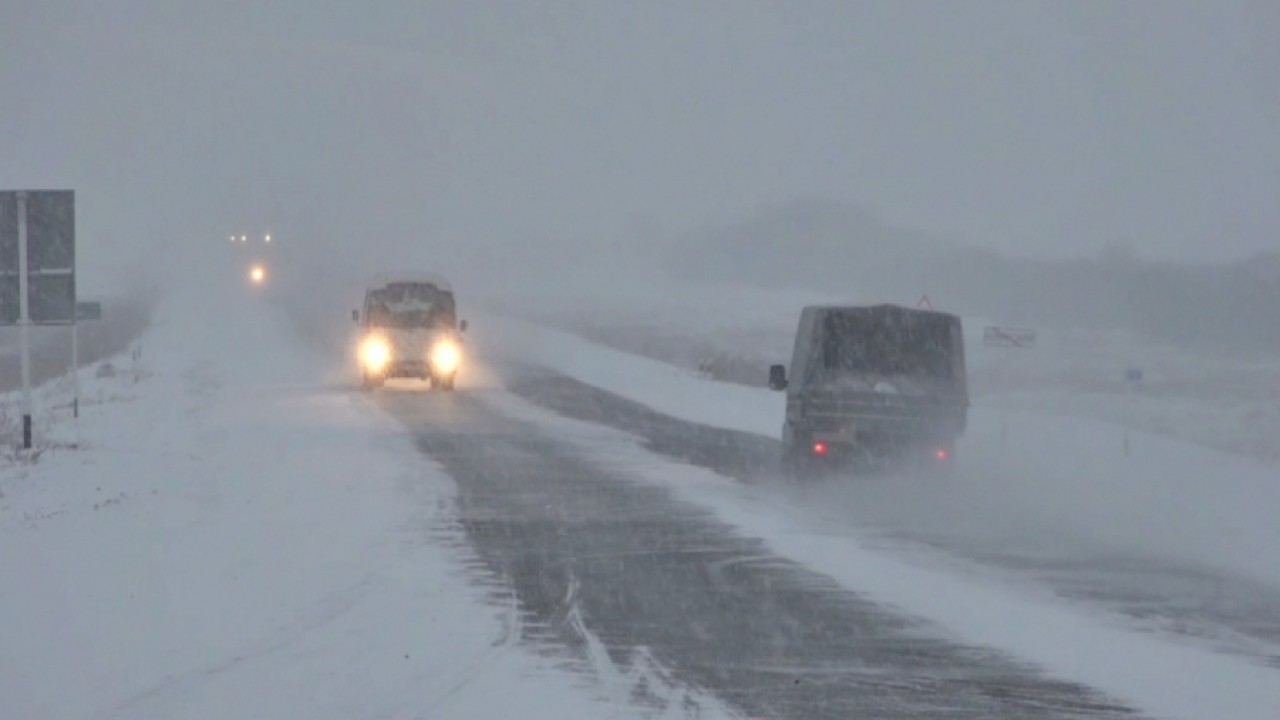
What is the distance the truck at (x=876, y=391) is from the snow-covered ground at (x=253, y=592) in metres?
4.81

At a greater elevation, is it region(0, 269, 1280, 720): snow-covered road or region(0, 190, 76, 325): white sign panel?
region(0, 190, 76, 325): white sign panel

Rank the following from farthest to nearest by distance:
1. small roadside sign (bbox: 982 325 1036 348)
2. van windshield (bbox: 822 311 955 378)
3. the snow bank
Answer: small roadside sign (bbox: 982 325 1036 348) → van windshield (bbox: 822 311 955 378) → the snow bank

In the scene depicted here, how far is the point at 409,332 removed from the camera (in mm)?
37438

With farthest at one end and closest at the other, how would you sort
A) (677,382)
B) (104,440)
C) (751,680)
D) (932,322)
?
(677,382) → (104,440) → (932,322) → (751,680)

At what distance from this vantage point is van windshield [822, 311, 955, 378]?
2088 cm

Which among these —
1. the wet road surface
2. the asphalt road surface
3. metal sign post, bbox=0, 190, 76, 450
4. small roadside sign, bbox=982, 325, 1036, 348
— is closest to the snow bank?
the asphalt road surface

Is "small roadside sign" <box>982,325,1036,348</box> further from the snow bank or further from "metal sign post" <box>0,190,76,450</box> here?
"metal sign post" <box>0,190,76,450</box>

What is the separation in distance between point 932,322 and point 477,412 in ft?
44.2

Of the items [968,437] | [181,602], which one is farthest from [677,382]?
[181,602]

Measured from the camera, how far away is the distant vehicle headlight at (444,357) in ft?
123

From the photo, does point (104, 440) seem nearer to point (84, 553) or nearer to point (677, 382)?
point (84, 553)

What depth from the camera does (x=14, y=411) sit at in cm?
3309

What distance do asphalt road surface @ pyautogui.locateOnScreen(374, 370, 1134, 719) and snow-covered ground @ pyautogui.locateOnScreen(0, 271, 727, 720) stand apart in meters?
0.48

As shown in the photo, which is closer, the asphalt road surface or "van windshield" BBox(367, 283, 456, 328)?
the asphalt road surface
